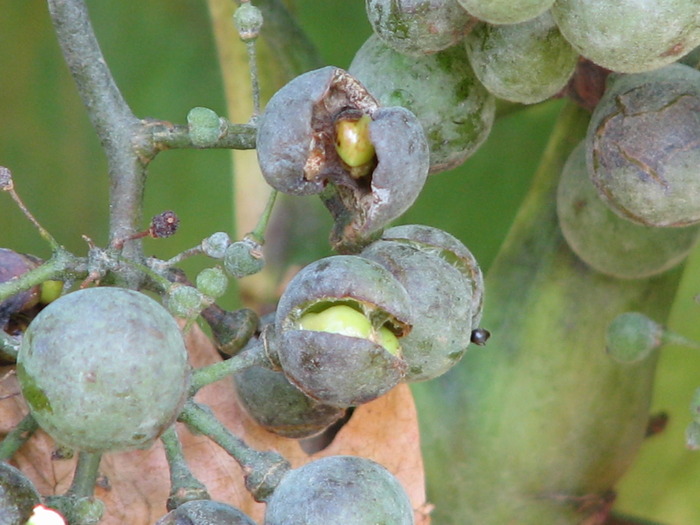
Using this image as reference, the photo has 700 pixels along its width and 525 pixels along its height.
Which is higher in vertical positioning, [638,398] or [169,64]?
[169,64]

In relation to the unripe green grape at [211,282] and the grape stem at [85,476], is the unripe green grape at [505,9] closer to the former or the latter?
the unripe green grape at [211,282]

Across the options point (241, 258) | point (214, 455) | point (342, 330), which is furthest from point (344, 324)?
point (214, 455)

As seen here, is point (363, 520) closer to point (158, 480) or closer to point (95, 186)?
point (158, 480)

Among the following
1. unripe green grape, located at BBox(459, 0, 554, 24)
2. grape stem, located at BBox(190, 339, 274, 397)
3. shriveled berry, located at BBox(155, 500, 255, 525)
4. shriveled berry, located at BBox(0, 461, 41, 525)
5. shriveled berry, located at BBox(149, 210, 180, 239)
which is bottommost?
shriveled berry, located at BBox(155, 500, 255, 525)


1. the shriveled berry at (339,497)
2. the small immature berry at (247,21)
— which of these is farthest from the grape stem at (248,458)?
the small immature berry at (247,21)

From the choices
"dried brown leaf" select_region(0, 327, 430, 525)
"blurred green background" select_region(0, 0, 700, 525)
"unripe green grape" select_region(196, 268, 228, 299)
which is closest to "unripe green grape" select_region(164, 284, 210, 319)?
"unripe green grape" select_region(196, 268, 228, 299)

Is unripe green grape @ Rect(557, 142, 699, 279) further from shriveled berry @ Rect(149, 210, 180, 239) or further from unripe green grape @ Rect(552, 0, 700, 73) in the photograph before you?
shriveled berry @ Rect(149, 210, 180, 239)

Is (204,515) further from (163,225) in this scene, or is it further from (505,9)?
(505,9)

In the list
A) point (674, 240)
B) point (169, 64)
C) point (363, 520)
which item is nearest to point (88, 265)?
point (363, 520)
